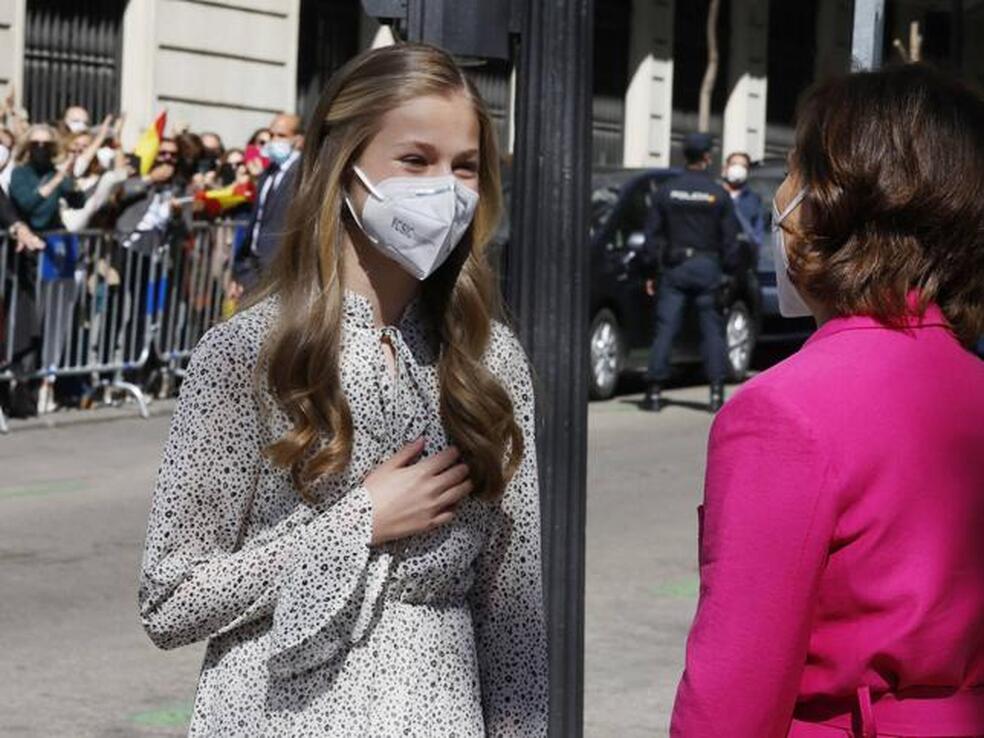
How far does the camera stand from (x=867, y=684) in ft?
7.68

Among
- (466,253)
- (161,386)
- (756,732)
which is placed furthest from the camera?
(161,386)

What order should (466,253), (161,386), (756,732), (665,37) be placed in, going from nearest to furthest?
1. (756,732)
2. (466,253)
3. (161,386)
4. (665,37)

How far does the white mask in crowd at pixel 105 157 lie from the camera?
15445 millimetres

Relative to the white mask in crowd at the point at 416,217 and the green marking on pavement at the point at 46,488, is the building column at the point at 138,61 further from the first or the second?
the white mask in crowd at the point at 416,217

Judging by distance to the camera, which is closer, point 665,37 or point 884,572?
point 884,572

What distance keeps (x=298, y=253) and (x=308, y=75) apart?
22.3m

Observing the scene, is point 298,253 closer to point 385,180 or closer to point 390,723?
point 385,180

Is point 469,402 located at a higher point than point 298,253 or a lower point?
lower

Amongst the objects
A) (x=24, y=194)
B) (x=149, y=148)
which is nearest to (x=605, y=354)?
(x=149, y=148)

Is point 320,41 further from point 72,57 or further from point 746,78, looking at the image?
point 746,78

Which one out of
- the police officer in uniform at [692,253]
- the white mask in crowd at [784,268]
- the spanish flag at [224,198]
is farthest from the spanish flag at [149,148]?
the white mask in crowd at [784,268]

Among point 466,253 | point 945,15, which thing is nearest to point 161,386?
point 466,253

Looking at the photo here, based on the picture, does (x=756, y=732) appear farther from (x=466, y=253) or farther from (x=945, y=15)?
(x=945, y=15)

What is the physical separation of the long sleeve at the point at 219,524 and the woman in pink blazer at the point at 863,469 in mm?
746
